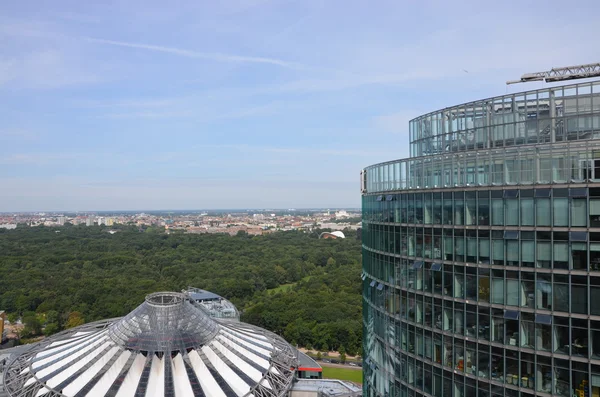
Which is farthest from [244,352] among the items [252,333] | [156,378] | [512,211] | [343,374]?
[512,211]

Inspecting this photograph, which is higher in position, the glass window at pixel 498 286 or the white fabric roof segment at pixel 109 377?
the glass window at pixel 498 286

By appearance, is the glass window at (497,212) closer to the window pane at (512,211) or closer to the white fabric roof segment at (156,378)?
the window pane at (512,211)

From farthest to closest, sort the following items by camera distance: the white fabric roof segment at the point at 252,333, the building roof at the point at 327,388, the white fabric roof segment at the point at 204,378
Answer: the white fabric roof segment at the point at 252,333
the building roof at the point at 327,388
the white fabric roof segment at the point at 204,378

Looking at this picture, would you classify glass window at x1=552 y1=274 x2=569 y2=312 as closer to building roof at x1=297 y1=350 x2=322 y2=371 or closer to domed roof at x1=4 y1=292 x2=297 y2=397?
domed roof at x1=4 y1=292 x2=297 y2=397

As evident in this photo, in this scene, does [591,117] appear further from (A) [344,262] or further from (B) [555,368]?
(A) [344,262]

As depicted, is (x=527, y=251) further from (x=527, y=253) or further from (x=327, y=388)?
(x=327, y=388)

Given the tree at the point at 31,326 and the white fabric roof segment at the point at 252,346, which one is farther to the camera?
the tree at the point at 31,326

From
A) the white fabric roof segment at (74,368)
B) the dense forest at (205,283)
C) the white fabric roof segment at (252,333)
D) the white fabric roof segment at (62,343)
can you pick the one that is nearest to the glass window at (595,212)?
the white fabric roof segment at (252,333)
